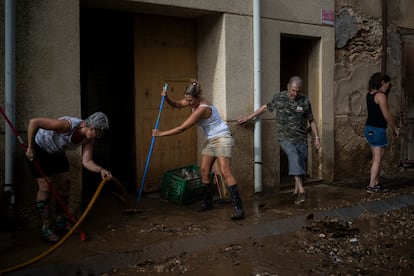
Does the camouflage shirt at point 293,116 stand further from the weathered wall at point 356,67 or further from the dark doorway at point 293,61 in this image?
the weathered wall at point 356,67

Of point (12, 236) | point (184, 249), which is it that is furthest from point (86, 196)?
point (184, 249)

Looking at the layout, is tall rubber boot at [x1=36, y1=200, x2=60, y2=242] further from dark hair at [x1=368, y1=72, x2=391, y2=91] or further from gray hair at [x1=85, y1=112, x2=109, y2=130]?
dark hair at [x1=368, y1=72, x2=391, y2=91]

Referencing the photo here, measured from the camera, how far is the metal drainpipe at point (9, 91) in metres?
5.41

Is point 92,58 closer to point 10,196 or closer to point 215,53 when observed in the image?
point 215,53

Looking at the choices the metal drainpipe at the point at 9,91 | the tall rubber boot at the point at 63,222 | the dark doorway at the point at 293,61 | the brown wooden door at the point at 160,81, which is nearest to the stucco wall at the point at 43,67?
the metal drainpipe at the point at 9,91

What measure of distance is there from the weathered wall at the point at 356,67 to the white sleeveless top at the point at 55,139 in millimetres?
5583

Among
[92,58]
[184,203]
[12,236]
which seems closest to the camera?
[12,236]

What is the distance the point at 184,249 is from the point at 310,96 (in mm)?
4793

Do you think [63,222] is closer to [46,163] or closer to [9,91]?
[46,163]

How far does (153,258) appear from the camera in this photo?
5.13 m

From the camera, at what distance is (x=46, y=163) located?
5.34 meters

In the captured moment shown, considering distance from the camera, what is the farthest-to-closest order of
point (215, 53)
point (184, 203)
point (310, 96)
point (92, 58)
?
1. point (310, 96)
2. point (92, 58)
3. point (215, 53)
4. point (184, 203)

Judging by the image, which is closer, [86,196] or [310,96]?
[86,196]

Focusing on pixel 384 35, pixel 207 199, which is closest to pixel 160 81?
pixel 207 199
